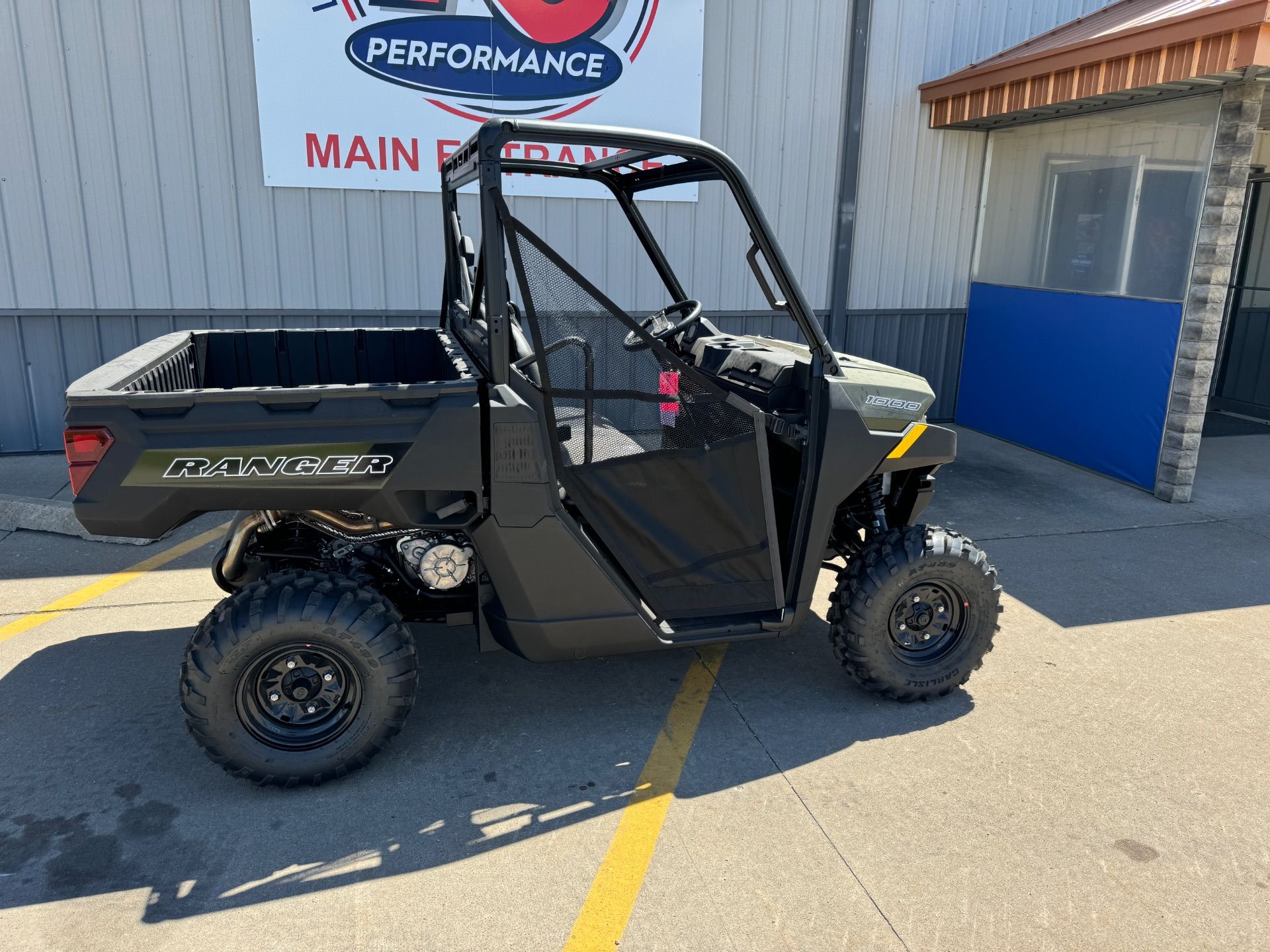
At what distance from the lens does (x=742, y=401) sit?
325cm

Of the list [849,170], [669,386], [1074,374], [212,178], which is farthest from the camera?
[849,170]

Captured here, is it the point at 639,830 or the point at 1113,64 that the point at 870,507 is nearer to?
the point at 639,830

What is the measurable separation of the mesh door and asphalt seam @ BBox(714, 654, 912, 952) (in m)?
0.55

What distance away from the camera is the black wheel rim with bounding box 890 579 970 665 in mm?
3695

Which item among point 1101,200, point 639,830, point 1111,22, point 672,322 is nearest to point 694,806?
point 639,830

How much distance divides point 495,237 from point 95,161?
18.2ft

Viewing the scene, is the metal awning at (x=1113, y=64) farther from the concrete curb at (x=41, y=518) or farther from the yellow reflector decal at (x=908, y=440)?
the concrete curb at (x=41, y=518)

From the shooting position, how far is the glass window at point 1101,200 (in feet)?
21.3

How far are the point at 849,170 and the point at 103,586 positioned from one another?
22.4ft

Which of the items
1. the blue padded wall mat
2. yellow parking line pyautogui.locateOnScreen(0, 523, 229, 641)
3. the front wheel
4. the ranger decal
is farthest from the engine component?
the blue padded wall mat

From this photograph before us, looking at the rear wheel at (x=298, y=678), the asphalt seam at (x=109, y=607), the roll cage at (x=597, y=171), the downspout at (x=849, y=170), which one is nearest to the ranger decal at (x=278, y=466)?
the rear wheel at (x=298, y=678)

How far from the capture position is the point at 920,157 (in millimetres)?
8664

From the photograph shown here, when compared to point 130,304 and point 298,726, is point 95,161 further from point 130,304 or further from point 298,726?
point 298,726

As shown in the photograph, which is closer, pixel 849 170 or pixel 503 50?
pixel 503 50
